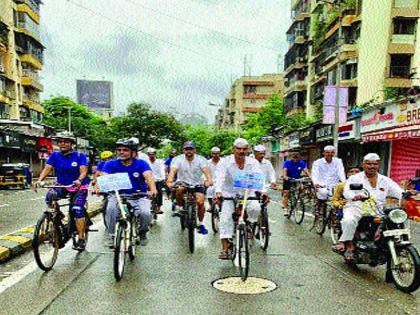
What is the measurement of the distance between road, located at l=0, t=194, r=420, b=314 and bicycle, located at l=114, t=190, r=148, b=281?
7.8 inches

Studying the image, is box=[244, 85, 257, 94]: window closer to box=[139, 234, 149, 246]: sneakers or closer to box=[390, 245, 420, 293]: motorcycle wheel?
box=[139, 234, 149, 246]: sneakers

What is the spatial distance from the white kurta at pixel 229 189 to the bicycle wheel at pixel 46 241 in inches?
95.7

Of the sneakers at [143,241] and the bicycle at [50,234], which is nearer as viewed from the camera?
the bicycle at [50,234]

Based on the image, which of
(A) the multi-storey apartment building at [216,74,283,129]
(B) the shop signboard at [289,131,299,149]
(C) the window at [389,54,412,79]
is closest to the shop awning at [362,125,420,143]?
(C) the window at [389,54,412,79]

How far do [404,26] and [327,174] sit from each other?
22652 mm

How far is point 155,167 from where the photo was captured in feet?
37.2

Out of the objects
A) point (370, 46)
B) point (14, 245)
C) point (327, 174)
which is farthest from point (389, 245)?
point (370, 46)

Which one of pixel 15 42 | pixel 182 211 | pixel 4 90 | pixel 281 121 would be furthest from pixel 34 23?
pixel 182 211

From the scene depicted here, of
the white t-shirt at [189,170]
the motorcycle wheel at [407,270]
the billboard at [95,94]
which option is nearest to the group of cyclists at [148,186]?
the motorcycle wheel at [407,270]

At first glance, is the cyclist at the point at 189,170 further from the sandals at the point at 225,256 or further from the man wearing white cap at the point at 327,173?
the man wearing white cap at the point at 327,173

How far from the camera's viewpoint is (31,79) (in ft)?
140

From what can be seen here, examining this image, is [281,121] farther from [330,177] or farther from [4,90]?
[330,177]

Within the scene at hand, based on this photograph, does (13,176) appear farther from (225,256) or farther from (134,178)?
(225,256)

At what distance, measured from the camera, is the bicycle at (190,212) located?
699 cm
